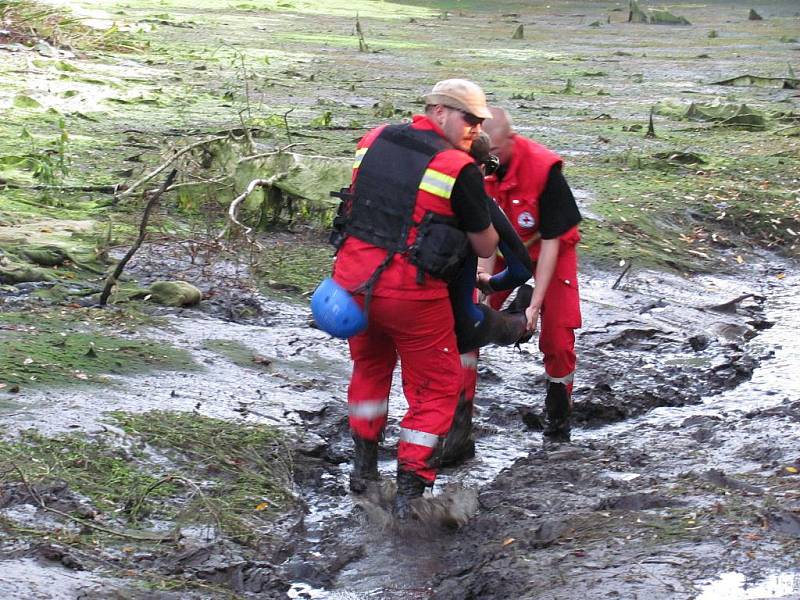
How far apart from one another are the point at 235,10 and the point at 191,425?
28379mm

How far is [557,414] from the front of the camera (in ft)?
22.2

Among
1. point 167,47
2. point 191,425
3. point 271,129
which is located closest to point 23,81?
point 271,129

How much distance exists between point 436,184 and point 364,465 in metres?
1.43

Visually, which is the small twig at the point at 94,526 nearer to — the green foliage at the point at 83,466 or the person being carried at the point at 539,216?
the green foliage at the point at 83,466

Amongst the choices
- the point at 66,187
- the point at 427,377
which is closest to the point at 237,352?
the point at 427,377

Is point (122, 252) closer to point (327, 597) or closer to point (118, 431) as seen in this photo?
point (118, 431)

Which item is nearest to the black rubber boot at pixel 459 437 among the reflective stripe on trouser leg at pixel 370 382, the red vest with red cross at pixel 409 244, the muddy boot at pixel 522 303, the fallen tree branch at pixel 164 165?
the muddy boot at pixel 522 303

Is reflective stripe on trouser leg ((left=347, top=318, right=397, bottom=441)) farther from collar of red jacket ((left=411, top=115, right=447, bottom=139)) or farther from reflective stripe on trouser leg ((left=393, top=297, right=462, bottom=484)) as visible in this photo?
collar of red jacket ((left=411, top=115, right=447, bottom=139))

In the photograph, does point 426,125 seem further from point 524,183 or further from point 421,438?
point 421,438

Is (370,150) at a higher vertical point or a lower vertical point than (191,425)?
higher

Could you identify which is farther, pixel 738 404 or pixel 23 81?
pixel 23 81

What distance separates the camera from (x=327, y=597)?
490 centimetres

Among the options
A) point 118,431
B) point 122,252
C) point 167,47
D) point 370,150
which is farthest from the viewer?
point 167,47

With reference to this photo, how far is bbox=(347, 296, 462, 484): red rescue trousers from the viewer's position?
529cm
